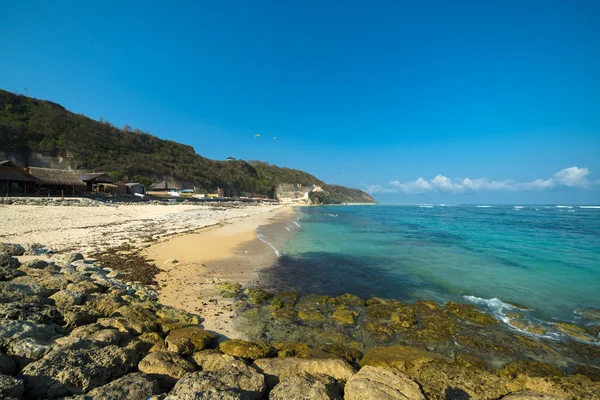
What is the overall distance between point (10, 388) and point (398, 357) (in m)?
5.81

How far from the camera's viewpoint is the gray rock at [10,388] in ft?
8.82

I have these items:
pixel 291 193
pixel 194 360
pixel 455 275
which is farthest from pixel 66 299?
pixel 291 193

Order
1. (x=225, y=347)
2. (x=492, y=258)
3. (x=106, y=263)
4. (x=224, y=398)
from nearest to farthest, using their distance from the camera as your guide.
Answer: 1. (x=224, y=398)
2. (x=225, y=347)
3. (x=106, y=263)
4. (x=492, y=258)

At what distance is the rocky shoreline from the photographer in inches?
130

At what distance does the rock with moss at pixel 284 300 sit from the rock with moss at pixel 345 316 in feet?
4.86

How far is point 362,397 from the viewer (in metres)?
3.54

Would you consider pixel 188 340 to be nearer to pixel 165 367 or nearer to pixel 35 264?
pixel 165 367

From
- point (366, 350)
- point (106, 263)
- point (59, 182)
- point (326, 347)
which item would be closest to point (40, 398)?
point (326, 347)

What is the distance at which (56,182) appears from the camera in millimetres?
36594

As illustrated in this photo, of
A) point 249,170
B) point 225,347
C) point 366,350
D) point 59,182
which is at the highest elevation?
point 249,170

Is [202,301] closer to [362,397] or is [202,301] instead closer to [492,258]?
[362,397]

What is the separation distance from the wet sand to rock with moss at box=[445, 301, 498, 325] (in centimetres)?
662

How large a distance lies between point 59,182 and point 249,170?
298 ft

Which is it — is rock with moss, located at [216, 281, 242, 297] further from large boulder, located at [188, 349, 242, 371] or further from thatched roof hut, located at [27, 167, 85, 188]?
thatched roof hut, located at [27, 167, 85, 188]
